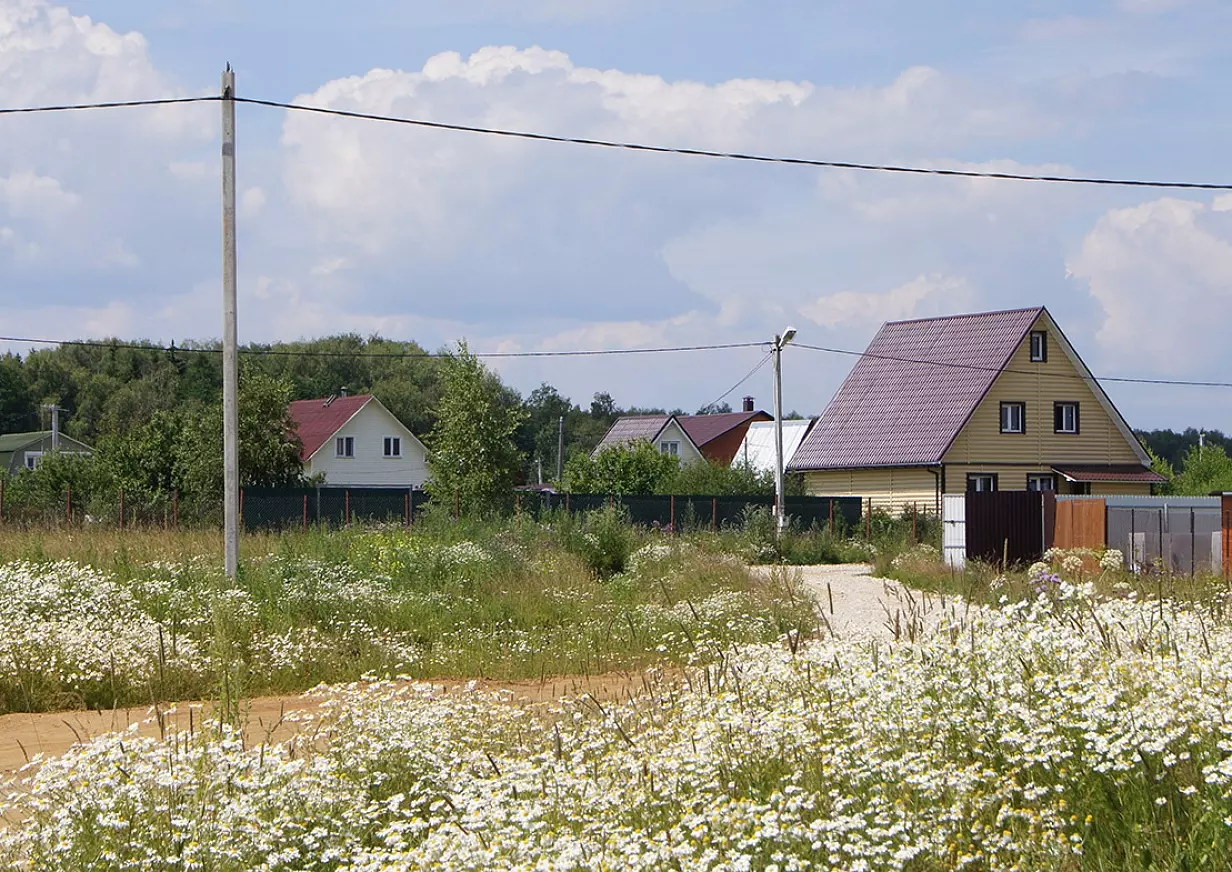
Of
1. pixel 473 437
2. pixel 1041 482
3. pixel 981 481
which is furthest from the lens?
pixel 1041 482

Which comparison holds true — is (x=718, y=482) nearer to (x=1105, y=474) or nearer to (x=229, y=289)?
(x=1105, y=474)

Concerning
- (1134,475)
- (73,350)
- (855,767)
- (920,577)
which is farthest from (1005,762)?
(73,350)

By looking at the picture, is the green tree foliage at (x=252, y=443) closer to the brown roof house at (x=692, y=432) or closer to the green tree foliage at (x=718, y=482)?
the green tree foliage at (x=718, y=482)

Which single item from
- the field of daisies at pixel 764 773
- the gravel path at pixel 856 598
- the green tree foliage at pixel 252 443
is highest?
the green tree foliage at pixel 252 443

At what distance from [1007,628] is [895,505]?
3924cm

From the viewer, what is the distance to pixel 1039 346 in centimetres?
4619

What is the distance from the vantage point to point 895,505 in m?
44.8

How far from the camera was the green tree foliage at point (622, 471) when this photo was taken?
4603 cm

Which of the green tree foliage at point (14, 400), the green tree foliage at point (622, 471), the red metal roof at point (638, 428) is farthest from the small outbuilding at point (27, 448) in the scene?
the green tree foliage at point (622, 471)

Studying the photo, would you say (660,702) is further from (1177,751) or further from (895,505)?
(895,505)

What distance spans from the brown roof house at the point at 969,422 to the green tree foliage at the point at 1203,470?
10616mm

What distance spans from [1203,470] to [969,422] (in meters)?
21.3

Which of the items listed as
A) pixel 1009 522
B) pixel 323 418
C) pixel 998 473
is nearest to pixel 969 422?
pixel 998 473

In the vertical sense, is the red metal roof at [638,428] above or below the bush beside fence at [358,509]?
above
